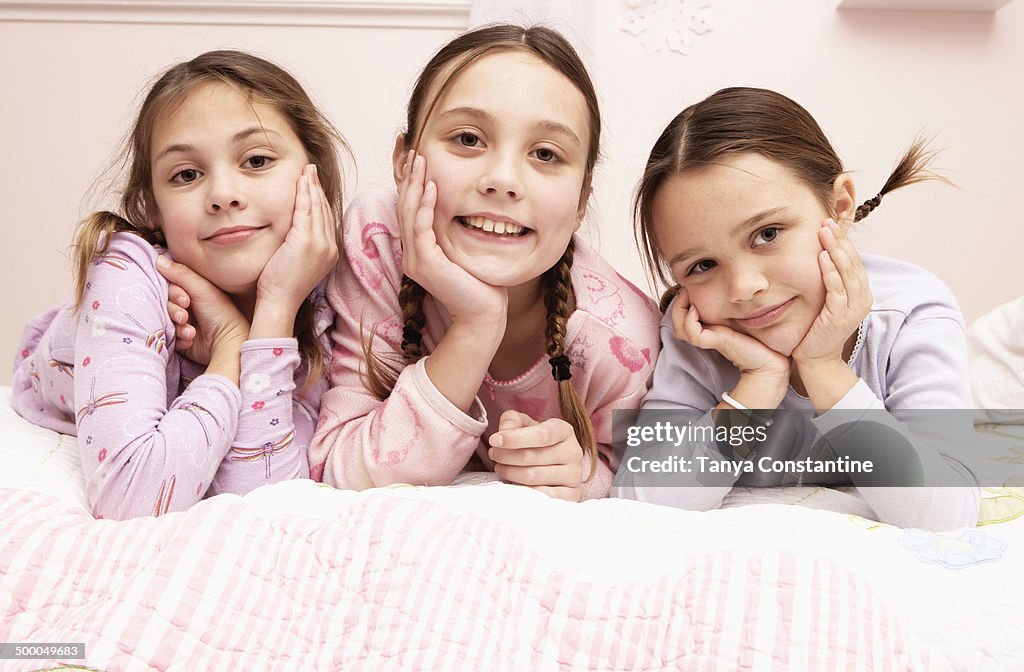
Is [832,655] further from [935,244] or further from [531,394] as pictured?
[935,244]

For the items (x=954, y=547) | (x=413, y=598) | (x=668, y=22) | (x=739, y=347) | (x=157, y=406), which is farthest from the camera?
(x=668, y=22)

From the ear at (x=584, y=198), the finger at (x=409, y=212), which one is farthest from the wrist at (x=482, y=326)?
the ear at (x=584, y=198)

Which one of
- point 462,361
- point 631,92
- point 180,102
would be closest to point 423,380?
point 462,361

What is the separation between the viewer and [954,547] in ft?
2.58

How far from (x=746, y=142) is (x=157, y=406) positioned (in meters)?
0.81

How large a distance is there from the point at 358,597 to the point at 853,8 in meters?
2.05

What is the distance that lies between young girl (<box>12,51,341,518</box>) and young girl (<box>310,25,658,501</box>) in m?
0.08

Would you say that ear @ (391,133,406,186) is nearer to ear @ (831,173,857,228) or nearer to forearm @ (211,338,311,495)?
forearm @ (211,338,311,495)

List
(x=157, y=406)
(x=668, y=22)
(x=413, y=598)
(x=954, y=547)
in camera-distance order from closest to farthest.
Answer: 1. (x=413, y=598)
2. (x=954, y=547)
3. (x=157, y=406)
4. (x=668, y=22)

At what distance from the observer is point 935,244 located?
2.24 m

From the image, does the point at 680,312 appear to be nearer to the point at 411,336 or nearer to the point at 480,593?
the point at 411,336

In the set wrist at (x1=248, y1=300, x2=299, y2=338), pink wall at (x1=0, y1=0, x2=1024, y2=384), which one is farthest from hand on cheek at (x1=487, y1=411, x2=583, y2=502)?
pink wall at (x1=0, y1=0, x2=1024, y2=384)

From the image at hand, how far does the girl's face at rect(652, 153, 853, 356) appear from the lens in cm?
104

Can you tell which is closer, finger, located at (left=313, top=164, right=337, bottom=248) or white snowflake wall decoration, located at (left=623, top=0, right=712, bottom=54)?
finger, located at (left=313, top=164, right=337, bottom=248)
